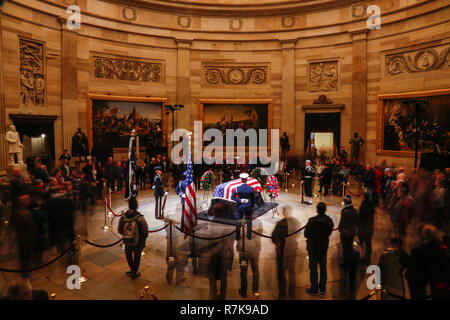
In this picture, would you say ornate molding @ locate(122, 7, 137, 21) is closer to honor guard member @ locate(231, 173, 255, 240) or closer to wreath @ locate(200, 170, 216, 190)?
wreath @ locate(200, 170, 216, 190)

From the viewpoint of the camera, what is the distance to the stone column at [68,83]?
1638cm

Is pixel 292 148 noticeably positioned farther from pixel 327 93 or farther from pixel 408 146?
pixel 408 146

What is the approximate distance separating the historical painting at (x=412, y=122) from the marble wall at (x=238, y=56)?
0.56 metres

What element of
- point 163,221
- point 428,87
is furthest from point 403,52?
point 163,221

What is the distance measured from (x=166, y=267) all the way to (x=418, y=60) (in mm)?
16939

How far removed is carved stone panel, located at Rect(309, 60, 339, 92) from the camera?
19109mm

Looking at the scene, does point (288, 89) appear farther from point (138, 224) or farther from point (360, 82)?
point (138, 224)

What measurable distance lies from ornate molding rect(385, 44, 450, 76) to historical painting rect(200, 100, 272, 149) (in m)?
7.82

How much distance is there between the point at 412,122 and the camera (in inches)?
624

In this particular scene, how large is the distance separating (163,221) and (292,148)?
12.7 meters

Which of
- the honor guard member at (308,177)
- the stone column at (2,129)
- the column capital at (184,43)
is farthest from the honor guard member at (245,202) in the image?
the column capital at (184,43)

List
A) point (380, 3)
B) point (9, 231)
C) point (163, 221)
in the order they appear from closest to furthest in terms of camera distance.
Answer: point (9, 231)
point (163, 221)
point (380, 3)

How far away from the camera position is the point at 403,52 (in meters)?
16.4

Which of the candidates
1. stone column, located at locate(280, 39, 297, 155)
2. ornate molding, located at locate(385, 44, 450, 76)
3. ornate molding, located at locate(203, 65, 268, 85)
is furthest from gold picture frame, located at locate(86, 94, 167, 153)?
ornate molding, located at locate(385, 44, 450, 76)
